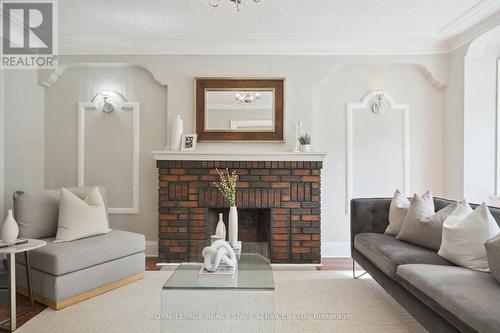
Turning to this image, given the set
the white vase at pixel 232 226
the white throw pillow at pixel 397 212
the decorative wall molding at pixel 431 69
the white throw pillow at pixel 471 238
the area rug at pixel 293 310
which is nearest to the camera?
the white throw pillow at pixel 471 238

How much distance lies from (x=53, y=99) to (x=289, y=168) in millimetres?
2948

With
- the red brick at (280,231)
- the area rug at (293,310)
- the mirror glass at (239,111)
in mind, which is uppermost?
the mirror glass at (239,111)

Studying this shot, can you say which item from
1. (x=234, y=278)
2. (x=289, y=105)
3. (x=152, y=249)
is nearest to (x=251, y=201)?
(x=289, y=105)

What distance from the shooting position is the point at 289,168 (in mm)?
3631

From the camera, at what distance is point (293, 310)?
8.12 feet

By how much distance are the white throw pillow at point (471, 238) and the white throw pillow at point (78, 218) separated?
277cm

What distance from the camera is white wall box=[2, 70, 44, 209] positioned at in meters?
3.41

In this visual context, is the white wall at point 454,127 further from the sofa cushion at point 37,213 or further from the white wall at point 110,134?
the sofa cushion at point 37,213

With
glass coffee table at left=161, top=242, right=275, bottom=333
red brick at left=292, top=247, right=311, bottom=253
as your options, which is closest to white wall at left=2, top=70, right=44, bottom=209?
glass coffee table at left=161, top=242, right=275, bottom=333

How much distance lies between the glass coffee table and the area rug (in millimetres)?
314

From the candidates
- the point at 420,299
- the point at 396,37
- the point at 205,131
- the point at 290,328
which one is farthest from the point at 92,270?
the point at 396,37

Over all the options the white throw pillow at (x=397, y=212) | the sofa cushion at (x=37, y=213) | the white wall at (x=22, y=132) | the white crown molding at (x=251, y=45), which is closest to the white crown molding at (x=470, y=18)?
the white crown molding at (x=251, y=45)

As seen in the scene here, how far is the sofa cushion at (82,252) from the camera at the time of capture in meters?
2.42

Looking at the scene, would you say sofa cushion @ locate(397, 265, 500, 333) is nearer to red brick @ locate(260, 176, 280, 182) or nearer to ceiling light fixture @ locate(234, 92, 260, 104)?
red brick @ locate(260, 176, 280, 182)
